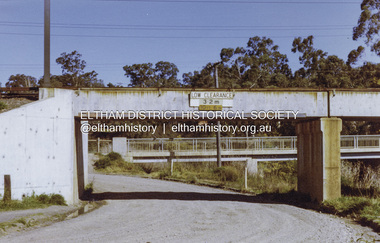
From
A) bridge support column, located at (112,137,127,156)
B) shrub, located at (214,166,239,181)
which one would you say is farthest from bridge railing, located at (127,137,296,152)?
shrub, located at (214,166,239,181)

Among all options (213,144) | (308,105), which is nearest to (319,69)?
(213,144)

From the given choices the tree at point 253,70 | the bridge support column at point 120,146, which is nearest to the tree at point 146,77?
the tree at point 253,70

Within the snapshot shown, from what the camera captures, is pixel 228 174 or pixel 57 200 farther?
pixel 228 174

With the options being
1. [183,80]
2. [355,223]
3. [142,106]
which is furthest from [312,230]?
[183,80]

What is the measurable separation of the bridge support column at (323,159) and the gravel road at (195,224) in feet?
5.09

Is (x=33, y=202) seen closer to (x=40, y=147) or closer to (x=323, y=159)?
(x=40, y=147)

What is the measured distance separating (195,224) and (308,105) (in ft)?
24.5

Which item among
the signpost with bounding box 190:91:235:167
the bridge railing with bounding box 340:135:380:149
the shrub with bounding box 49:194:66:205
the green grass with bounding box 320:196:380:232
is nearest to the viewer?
the green grass with bounding box 320:196:380:232

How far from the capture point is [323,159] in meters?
15.4

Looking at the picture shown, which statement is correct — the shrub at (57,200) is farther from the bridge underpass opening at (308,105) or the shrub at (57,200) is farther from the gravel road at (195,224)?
the bridge underpass opening at (308,105)

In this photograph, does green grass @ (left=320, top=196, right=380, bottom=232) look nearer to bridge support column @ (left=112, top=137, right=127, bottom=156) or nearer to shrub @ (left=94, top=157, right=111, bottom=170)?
shrub @ (left=94, top=157, right=111, bottom=170)

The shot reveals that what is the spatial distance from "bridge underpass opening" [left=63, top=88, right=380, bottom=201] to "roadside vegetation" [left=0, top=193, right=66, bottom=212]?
3236mm

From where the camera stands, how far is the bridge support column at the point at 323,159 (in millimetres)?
15258

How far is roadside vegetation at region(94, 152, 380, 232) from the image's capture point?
13359mm
